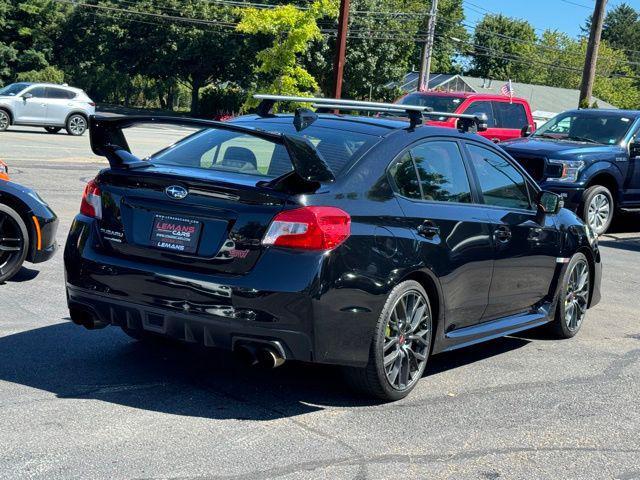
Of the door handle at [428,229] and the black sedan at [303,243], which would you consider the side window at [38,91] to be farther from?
the door handle at [428,229]

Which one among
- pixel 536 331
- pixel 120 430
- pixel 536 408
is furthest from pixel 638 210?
pixel 120 430

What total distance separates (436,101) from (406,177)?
14963mm

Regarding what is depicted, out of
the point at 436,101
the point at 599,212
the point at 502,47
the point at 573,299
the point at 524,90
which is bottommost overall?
the point at 599,212

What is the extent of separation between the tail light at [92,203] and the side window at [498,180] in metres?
2.53

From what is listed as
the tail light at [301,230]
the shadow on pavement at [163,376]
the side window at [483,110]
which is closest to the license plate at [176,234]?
the tail light at [301,230]

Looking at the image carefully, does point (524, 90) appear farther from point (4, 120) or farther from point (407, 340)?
point (407, 340)

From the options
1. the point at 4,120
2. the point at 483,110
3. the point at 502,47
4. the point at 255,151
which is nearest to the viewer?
the point at 255,151

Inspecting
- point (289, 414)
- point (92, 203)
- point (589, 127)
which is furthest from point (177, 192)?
point (589, 127)

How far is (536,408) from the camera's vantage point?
5453mm

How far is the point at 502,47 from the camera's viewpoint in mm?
107125

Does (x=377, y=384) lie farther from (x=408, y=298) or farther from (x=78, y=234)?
(x=78, y=234)

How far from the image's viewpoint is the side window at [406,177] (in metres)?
5.46

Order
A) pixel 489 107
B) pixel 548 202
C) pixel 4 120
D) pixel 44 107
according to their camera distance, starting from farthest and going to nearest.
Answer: pixel 44 107
pixel 4 120
pixel 489 107
pixel 548 202

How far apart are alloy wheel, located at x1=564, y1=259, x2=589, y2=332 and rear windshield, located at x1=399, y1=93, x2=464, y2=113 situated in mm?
12752
